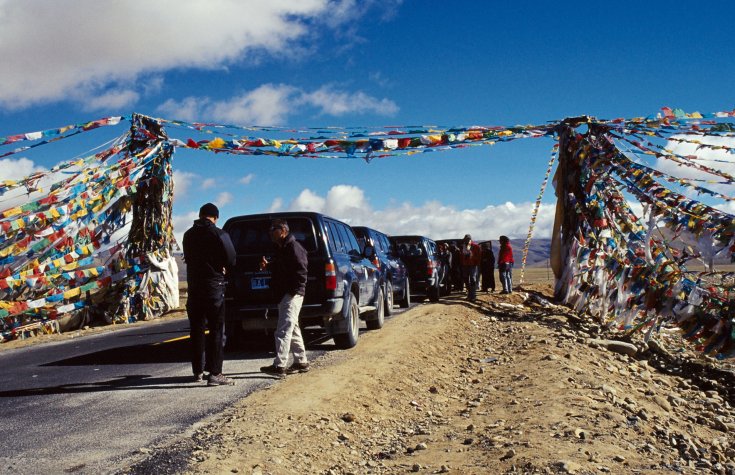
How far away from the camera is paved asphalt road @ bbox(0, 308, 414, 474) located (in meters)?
4.84

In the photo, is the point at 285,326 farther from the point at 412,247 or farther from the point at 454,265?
the point at 454,265

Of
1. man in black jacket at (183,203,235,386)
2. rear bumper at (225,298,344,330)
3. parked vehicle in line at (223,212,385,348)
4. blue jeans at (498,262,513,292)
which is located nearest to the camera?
man in black jacket at (183,203,235,386)

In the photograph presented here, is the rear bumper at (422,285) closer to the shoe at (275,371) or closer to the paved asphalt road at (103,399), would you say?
the paved asphalt road at (103,399)

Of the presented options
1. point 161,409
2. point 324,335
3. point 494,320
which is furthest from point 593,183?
point 161,409

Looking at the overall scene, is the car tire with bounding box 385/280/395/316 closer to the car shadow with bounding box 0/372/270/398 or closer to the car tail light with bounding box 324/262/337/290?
the car tail light with bounding box 324/262/337/290

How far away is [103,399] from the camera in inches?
267

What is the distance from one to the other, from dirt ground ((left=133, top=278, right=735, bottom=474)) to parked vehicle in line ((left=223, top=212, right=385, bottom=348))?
0.62m

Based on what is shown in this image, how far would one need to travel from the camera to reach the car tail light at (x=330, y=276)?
905 cm

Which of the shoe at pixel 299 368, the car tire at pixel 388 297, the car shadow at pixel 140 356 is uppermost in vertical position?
the car tire at pixel 388 297

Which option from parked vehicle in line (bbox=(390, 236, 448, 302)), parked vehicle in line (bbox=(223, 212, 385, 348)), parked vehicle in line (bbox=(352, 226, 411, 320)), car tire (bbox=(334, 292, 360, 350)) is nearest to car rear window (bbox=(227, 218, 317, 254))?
parked vehicle in line (bbox=(223, 212, 385, 348))

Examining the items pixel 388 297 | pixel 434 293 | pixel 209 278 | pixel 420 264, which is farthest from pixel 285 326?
pixel 434 293

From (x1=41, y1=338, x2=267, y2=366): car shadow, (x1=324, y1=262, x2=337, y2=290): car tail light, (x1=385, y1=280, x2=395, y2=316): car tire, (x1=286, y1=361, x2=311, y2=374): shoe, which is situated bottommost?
(x1=286, y1=361, x2=311, y2=374): shoe

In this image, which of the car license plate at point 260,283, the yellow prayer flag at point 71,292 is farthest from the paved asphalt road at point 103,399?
the yellow prayer flag at point 71,292

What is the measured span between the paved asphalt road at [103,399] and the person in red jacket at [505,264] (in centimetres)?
981
